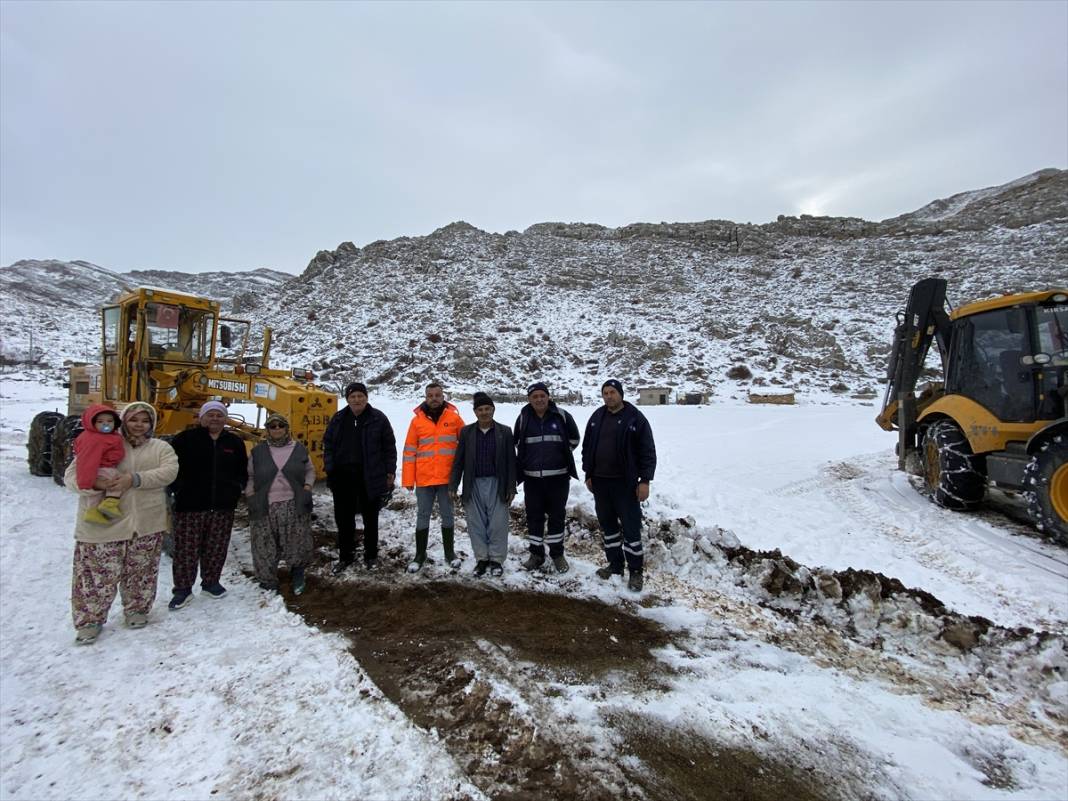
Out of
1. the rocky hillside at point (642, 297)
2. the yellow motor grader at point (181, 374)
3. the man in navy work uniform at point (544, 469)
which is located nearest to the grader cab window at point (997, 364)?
the man in navy work uniform at point (544, 469)

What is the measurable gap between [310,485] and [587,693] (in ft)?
9.79

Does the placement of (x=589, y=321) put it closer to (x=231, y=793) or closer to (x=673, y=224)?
(x=673, y=224)

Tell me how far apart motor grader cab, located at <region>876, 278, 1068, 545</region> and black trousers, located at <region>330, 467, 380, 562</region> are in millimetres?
6483

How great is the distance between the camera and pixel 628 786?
2258mm

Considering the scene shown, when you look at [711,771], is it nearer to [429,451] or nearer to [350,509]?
[429,451]

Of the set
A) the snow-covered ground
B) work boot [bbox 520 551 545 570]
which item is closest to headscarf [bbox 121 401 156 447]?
the snow-covered ground

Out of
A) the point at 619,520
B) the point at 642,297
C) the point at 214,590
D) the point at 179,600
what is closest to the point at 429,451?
the point at 619,520

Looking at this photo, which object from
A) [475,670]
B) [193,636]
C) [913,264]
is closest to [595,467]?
[475,670]

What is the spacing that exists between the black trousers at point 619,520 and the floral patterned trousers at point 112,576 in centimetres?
345

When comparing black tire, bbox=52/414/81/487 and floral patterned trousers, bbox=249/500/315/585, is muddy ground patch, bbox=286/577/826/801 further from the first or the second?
black tire, bbox=52/414/81/487

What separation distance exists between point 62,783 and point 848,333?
33713 millimetres

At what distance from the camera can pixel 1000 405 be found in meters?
6.11

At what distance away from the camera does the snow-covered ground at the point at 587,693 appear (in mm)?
2352

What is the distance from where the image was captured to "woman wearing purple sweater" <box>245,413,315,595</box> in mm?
4449
